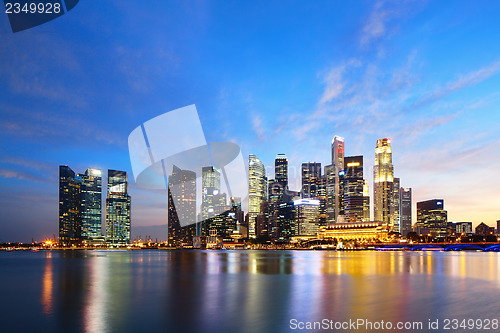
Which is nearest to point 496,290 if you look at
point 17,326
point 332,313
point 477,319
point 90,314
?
point 477,319

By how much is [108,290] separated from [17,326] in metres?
17.1

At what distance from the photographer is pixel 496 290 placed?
1516 inches

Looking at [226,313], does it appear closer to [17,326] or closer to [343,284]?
[17,326]

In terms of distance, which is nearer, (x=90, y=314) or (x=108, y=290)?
(x=90, y=314)

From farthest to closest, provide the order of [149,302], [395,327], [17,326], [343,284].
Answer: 1. [343,284]
2. [149,302]
3. [17,326]
4. [395,327]

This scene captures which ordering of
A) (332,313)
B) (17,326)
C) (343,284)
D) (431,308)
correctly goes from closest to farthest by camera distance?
1. (17,326)
2. (332,313)
3. (431,308)
4. (343,284)

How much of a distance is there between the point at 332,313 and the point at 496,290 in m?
22.0

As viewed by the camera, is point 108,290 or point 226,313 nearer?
point 226,313

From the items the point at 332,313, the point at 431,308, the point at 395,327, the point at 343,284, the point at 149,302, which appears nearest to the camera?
the point at 395,327


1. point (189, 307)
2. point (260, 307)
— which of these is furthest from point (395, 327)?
point (189, 307)

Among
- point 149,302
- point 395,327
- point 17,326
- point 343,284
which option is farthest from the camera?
point 343,284

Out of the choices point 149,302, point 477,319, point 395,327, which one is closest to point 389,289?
point 477,319

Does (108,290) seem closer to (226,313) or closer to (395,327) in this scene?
(226,313)

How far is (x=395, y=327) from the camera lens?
21.6m
